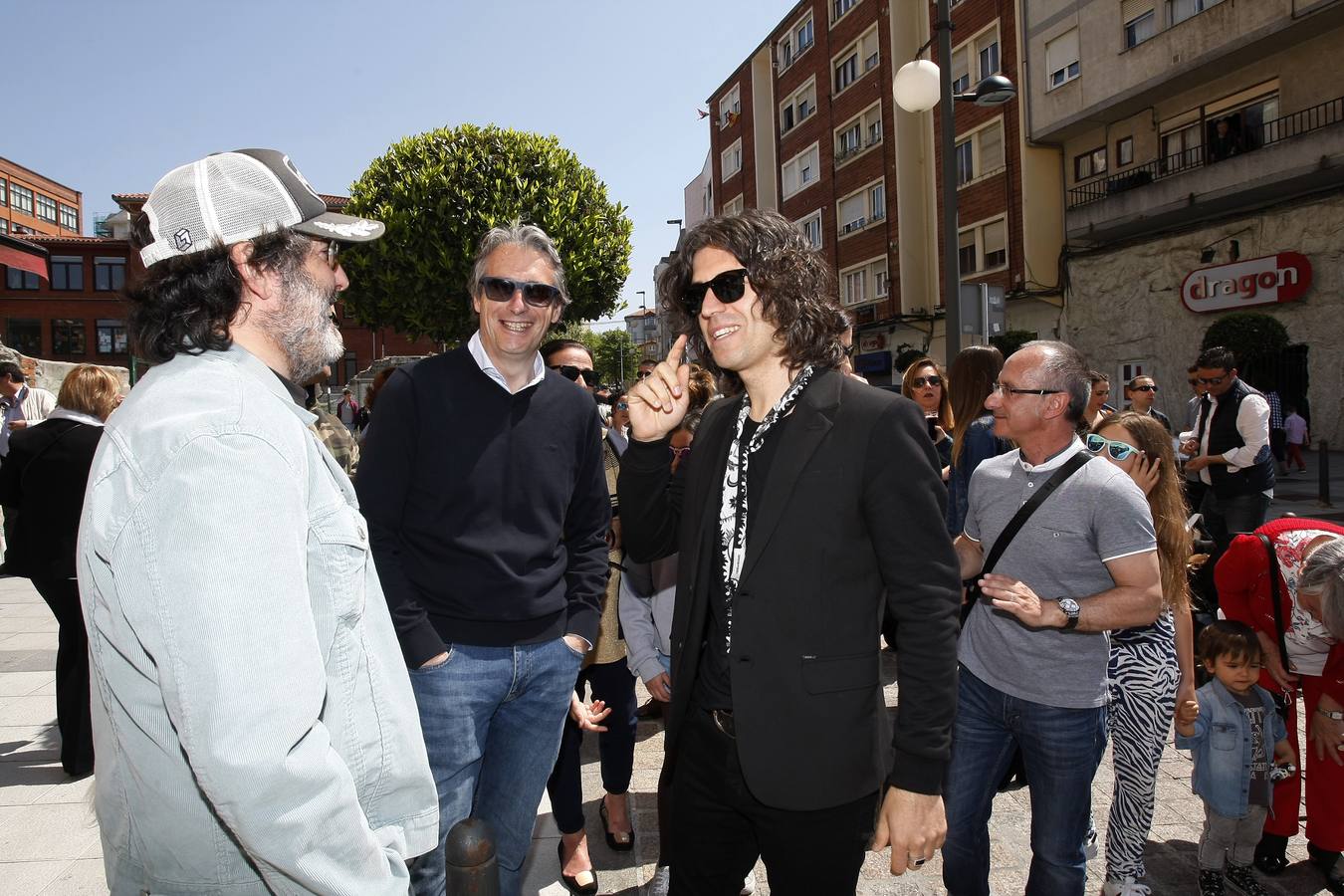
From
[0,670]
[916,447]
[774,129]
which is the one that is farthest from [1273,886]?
[774,129]

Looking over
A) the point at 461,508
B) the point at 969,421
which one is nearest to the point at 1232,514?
the point at 969,421

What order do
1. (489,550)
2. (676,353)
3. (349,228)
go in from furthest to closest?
(489,550) < (676,353) < (349,228)

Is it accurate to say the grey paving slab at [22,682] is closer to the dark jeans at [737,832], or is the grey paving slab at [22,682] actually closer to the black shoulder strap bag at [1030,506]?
the dark jeans at [737,832]

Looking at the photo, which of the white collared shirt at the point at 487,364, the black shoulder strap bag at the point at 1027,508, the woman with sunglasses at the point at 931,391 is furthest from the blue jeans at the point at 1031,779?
the woman with sunglasses at the point at 931,391

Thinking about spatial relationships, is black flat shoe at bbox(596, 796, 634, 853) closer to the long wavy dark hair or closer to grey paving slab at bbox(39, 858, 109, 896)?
grey paving slab at bbox(39, 858, 109, 896)

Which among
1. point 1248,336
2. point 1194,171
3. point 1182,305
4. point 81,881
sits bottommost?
point 81,881

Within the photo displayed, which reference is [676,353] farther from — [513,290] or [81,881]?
[81,881]

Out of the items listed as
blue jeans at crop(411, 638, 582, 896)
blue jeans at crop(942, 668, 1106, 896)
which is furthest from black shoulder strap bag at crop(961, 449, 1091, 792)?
blue jeans at crop(411, 638, 582, 896)

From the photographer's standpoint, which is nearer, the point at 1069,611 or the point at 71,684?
the point at 1069,611

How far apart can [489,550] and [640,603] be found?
1.13m

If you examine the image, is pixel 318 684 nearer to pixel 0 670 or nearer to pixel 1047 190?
pixel 0 670

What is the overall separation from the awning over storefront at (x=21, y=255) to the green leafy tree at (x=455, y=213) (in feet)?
29.2

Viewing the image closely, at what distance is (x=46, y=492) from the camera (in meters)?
4.54

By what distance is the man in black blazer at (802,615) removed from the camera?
1.89 meters
